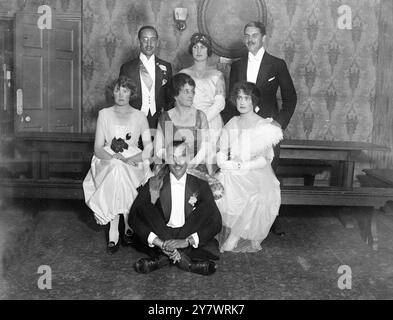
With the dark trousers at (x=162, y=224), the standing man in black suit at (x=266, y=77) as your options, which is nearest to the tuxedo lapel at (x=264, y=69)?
the standing man in black suit at (x=266, y=77)

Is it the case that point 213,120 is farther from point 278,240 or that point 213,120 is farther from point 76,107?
point 76,107

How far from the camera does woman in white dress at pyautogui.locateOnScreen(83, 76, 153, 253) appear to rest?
3.79 metres

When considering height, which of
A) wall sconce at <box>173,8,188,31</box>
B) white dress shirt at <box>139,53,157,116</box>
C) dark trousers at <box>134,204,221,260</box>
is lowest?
dark trousers at <box>134,204,221,260</box>

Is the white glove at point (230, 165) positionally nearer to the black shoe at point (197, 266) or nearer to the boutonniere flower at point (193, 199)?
the boutonniere flower at point (193, 199)

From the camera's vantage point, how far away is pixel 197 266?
3400 mm

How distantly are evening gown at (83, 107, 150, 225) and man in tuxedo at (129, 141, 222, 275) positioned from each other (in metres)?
0.22

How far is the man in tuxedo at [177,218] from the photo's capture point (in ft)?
11.2

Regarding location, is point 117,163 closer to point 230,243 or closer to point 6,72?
point 230,243

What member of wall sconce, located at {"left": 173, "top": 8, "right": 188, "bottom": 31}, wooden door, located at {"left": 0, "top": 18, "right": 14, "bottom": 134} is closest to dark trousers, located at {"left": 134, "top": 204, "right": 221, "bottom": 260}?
wall sconce, located at {"left": 173, "top": 8, "right": 188, "bottom": 31}

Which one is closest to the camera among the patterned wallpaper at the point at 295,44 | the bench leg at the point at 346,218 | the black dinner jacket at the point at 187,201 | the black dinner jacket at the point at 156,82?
the black dinner jacket at the point at 187,201

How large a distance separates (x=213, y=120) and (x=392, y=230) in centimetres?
203

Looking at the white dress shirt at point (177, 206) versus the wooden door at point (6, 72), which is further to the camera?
Answer: the wooden door at point (6, 72)

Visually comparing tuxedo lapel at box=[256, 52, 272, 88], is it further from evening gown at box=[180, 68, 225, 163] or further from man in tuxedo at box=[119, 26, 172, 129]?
man in tuxedo at box=[119, 26, 172, 129]

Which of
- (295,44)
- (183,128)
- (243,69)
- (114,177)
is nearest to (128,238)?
(114,177)
